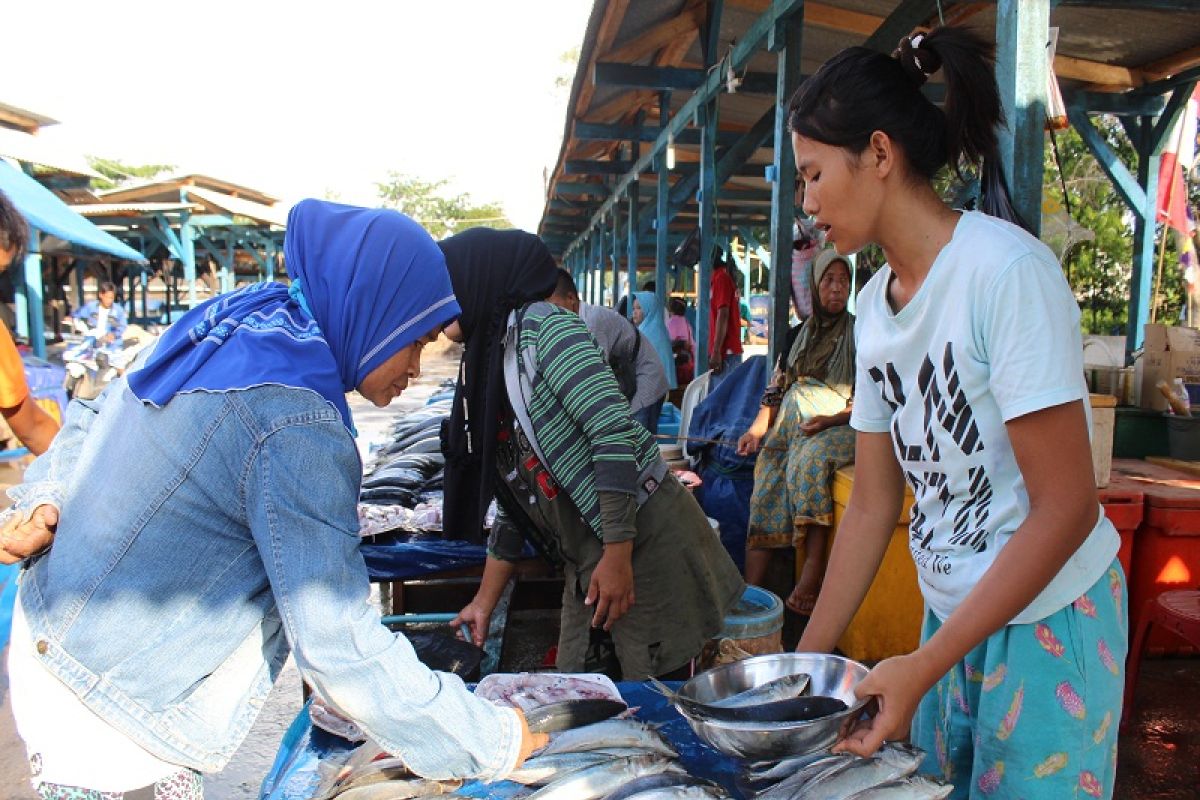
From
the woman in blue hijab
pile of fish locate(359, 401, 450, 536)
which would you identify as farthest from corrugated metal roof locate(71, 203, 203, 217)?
the woman in blue hijab

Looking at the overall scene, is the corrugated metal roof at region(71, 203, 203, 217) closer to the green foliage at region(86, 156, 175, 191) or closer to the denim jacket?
the denim jacket

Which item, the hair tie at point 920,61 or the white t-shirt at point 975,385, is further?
the hair tie at point 920,61

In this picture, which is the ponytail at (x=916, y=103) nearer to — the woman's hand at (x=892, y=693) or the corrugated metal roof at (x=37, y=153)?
the woman's hand at (x=892, y=693)

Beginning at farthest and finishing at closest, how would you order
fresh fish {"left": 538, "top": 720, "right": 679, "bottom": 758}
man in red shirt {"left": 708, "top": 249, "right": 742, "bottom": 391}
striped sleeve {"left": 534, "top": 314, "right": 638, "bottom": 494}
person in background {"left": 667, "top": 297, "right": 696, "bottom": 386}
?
1. person in background {"left": 667, "top": 297, "right": 696, "bottom": 386}
2. man in red shirt {"left": 708, "top": 249, "right": 742, "bottom": 391}
3. striped sleeve {"left": 534, "top": 314, "right": 638, "bottom": 494}
4. fresh fish {"left": 538, "top": 720, "right": 679, "bottom": 758}

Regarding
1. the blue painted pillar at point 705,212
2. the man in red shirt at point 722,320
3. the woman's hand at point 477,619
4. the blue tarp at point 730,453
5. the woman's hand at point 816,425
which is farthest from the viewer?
the man in red shirt at point 722,320

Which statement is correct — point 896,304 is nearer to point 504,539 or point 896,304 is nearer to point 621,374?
point 504,539

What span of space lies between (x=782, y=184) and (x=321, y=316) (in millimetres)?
4274

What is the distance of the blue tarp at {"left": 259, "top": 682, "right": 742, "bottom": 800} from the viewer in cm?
178

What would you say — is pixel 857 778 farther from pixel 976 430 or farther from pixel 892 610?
pixel 892 610

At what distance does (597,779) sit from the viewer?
5.31 ft

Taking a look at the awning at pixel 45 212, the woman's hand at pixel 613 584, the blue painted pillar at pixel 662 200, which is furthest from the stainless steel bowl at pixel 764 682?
the awning at pixel 45 212

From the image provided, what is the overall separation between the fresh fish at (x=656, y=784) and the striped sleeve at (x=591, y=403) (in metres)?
→ 0.93

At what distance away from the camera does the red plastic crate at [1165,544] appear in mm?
3756

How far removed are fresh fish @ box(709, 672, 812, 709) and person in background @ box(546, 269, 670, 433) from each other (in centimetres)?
446
